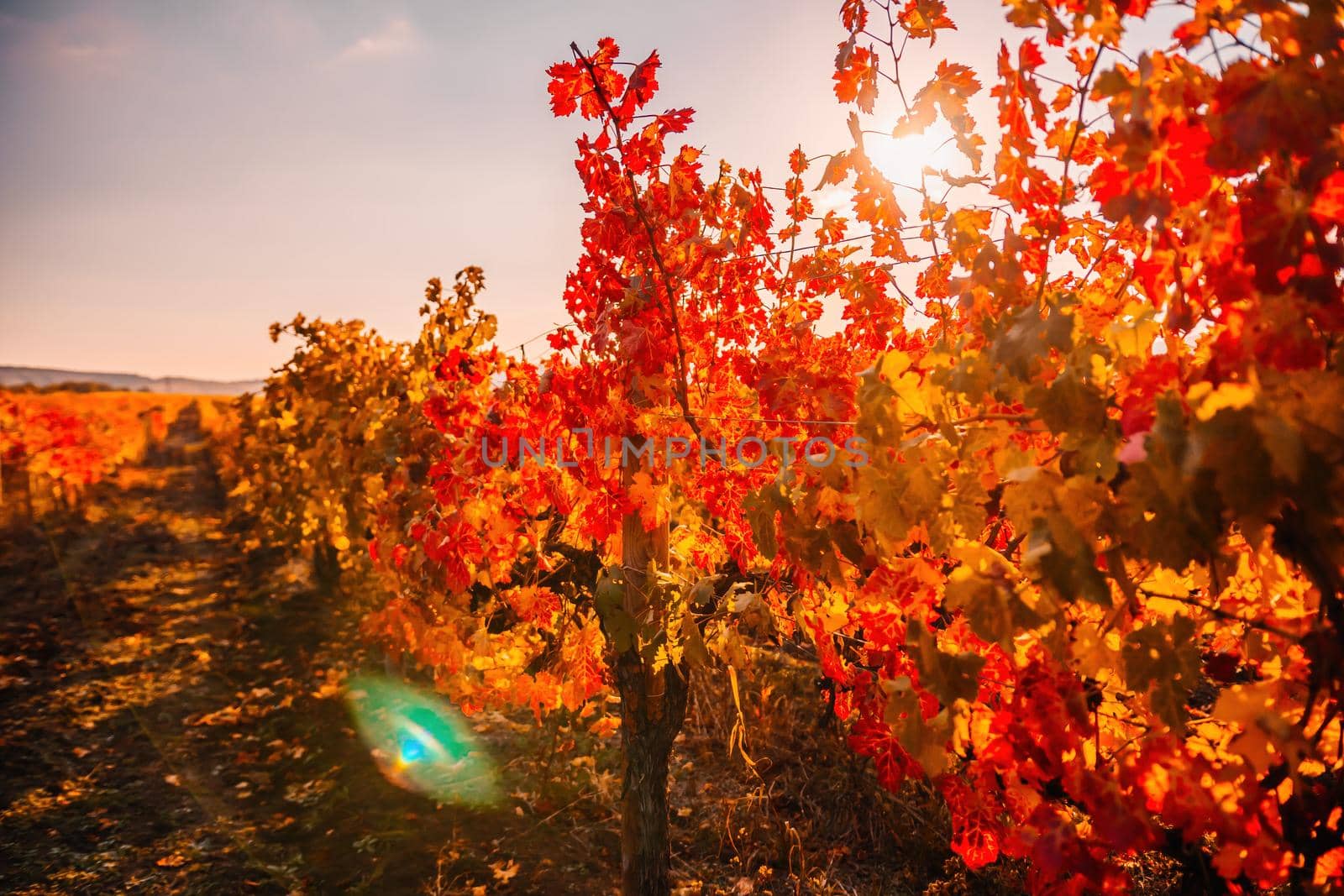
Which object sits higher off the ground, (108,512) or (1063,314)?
(1063,314)

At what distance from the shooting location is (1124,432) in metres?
1.42

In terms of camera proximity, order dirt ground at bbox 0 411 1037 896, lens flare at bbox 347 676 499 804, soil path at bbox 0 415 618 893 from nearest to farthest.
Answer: dirt ground at bbox 0 411 1037 896 < soil path at bbox 0 415 618 893 < lens flare at bbox 347 676 499 804

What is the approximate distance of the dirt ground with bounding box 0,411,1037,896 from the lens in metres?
4.30

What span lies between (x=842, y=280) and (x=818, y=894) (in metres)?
3.36

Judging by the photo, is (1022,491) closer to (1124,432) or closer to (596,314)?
(1124,432)

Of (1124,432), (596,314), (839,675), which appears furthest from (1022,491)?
(596,314)

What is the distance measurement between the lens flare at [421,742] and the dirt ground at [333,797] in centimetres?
15

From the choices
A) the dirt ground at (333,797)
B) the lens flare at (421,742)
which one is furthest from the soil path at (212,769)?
the lens flare at (421,742)

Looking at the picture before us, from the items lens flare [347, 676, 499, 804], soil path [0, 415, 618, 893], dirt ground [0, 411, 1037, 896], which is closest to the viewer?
dirt ground [0, 411, 1037, 896]

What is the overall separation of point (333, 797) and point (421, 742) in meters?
0.84

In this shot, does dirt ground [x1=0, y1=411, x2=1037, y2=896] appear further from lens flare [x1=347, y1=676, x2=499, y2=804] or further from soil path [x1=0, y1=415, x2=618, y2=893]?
lens flare [x1=347, y1=676, x2=499, y2=804]

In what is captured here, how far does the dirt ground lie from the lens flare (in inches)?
6.0

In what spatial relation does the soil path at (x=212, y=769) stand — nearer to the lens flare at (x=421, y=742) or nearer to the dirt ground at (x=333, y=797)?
the dirt ground at (x=333, y=797)

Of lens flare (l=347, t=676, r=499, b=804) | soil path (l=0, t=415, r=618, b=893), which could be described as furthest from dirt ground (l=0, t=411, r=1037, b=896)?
lens flare (l=347, t=676, r=499, b=804)
